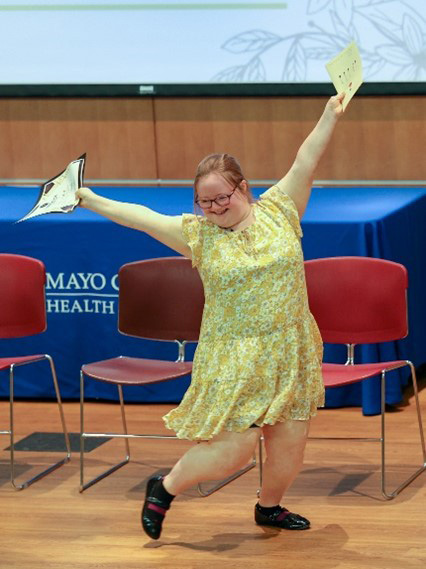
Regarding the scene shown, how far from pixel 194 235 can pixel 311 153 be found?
0.50 meters

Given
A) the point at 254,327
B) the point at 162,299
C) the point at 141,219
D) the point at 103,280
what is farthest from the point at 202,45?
the point at 254,327

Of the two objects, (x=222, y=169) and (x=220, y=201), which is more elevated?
(x=222, y=169)

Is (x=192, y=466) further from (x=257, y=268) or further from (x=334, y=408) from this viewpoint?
(x=334, y=408)

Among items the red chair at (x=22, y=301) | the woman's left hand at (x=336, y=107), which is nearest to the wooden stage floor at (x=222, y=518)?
the red chair at (x=22, y=301)

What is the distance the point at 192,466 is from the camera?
14.7ft

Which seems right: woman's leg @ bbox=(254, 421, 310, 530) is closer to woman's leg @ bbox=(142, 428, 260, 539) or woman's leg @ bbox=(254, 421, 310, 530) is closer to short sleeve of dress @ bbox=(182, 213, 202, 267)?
woman's leg @ bbox=(142, 428, 260, 539)

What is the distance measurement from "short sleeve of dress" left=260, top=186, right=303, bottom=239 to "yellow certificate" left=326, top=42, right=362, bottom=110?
1.22ft

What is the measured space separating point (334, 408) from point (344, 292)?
1.13 m

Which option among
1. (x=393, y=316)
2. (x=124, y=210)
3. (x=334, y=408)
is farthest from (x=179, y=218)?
(x=334, y=408)

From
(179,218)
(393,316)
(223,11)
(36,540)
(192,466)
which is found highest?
(223,11)

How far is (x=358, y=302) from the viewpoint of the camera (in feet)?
17.6

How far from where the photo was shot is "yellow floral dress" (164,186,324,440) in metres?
4.39

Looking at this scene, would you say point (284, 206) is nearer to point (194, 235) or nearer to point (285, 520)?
point (194, 235)

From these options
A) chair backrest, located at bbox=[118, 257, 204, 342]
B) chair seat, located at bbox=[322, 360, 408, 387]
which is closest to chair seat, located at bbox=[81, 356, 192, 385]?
chair backrest, located at bbox=[118, 257, 204, 342]
